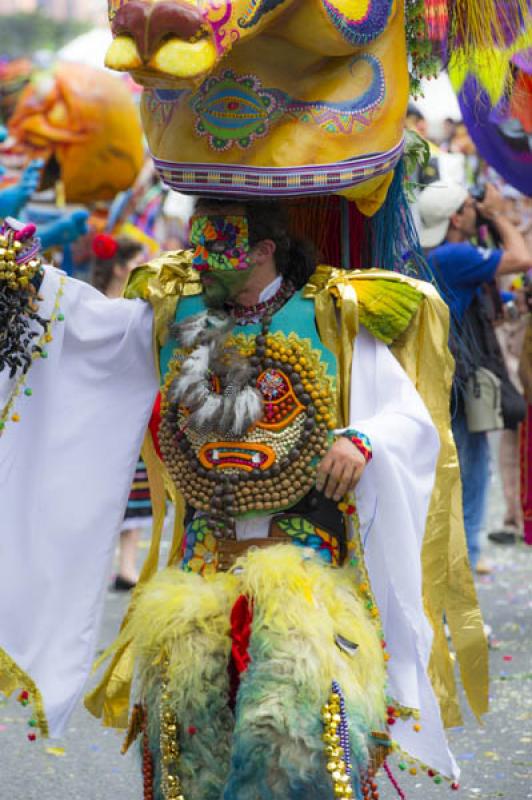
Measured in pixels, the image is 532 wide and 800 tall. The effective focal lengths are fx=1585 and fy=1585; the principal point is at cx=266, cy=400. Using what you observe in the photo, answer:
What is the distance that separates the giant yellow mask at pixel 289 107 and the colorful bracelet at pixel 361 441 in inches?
24.7

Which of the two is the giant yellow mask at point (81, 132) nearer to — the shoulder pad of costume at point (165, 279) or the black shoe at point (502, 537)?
the black shoe at point (502, 537)

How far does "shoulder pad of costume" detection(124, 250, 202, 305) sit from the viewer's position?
13.6ft

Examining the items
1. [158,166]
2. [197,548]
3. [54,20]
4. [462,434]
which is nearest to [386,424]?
[197,548]

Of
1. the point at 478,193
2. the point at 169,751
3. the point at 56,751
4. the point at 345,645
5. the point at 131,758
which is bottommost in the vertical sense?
the point at 56,751

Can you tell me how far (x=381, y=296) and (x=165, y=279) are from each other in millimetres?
586

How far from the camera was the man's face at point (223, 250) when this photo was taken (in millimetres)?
3957

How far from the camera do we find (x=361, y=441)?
380 cm

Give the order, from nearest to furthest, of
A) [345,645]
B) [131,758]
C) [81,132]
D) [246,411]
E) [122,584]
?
[345,645] < [246,411] < [131,758] < [122,584] < [81,132]

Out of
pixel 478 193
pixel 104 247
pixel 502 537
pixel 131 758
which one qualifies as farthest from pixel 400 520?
pixel 502 537

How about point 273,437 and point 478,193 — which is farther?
point 478,193

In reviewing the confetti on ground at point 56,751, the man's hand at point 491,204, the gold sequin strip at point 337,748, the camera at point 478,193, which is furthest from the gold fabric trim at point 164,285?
the camera at point 478,193

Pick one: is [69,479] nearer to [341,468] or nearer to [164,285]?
[164,285]

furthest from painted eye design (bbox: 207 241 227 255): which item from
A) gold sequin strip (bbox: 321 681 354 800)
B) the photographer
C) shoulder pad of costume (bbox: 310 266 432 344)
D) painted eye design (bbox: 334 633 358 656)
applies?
the photographer

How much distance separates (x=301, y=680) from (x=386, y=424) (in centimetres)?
67
